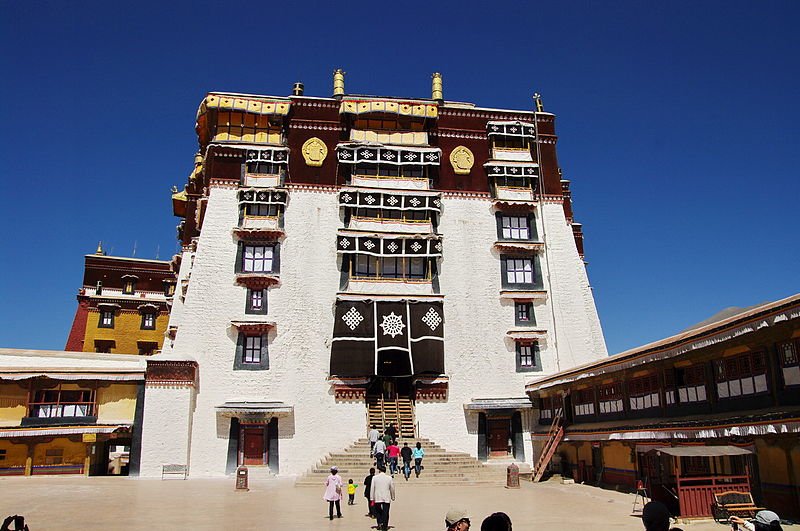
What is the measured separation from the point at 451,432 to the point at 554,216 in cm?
1256

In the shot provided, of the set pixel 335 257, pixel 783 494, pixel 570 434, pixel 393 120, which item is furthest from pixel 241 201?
pixel 783 494

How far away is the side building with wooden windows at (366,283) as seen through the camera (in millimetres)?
30391

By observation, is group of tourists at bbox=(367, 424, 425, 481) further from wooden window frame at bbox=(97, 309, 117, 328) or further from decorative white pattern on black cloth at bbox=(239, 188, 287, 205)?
wooden window frame at bbox=(97, 309, 117, 328)

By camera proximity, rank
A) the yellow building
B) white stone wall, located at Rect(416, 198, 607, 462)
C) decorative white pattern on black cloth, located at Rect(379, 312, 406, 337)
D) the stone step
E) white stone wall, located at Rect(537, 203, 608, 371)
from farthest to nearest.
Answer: white stone wall, located at Rect(537, 203, 608, 371) → decorative white pattern on black cloth, located at Rect(379, 312, 406, 337) → white stone wall, located at Rect(416, 198, 607, 462) → the yellow building → the stone step

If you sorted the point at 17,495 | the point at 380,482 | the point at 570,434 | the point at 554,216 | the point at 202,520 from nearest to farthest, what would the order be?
1. the point at 380,482
2. the point at 202,520
3. the point at 17,495
4. the point at 570,434
5. the point at 554,216

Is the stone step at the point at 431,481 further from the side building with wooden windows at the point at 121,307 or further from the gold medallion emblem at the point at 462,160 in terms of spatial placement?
the side building with wooden windows at the point at 121,307

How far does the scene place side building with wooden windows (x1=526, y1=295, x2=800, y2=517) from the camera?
15.0m

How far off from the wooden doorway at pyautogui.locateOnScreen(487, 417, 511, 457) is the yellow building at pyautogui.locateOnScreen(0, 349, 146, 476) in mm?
15425

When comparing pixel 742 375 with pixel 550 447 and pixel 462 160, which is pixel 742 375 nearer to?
pixel 550 447

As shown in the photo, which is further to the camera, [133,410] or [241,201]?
[241,201]

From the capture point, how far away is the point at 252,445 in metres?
29.7

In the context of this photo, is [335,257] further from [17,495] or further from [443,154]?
[17,495]

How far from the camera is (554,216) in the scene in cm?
3559

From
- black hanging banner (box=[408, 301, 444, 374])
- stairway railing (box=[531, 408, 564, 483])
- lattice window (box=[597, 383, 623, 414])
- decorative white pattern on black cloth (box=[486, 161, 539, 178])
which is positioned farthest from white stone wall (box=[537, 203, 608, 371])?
lattice window (box=[597, 383, 623, 414])
